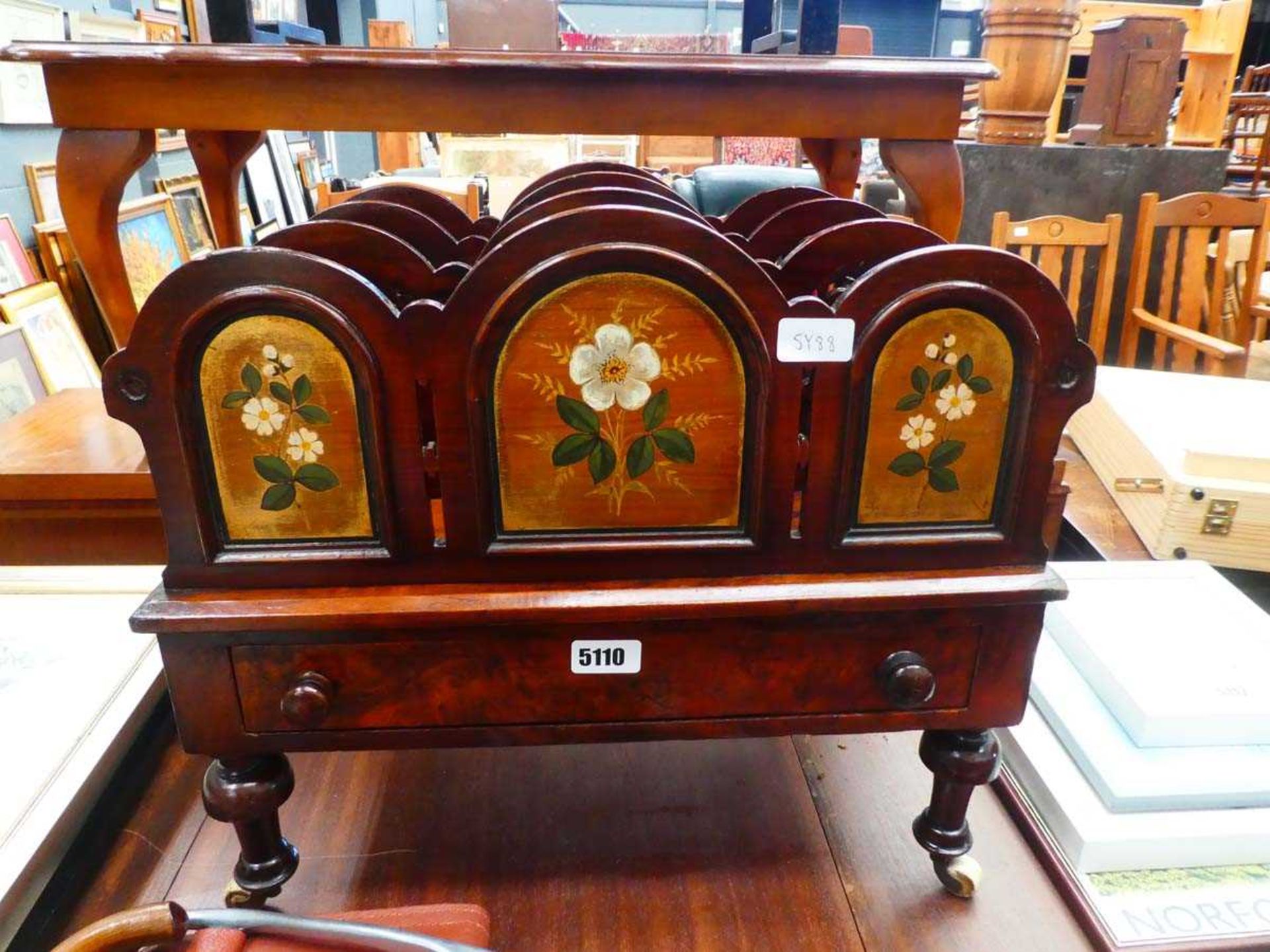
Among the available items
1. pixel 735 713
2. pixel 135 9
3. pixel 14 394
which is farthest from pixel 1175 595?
pixel 135 9

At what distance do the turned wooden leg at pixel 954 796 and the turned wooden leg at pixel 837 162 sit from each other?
0.81 meters

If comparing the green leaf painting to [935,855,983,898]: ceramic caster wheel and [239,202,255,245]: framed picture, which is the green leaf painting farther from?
[239,202,255,245]: framed picture

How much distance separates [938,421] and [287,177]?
297 cm

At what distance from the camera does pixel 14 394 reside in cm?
149

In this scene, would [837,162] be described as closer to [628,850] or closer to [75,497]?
[628,850]

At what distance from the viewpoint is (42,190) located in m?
1.70

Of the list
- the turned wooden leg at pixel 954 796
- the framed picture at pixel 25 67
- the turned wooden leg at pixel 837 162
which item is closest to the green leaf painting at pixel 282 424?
the turned wooden leg at pixel 954 796

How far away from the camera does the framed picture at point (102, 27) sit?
1.74 meters

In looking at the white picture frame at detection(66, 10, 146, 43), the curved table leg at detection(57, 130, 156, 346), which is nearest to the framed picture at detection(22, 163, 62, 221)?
the white picture frame at detection(66, 10, 146, 43)

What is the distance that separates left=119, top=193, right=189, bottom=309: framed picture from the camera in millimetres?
1875

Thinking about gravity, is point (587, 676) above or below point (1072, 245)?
below

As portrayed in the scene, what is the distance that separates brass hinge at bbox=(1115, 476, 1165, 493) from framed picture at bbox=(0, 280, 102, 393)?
5.84 ft

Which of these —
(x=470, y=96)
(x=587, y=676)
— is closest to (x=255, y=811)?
(x=587, y=676)

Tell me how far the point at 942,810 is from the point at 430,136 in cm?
529
